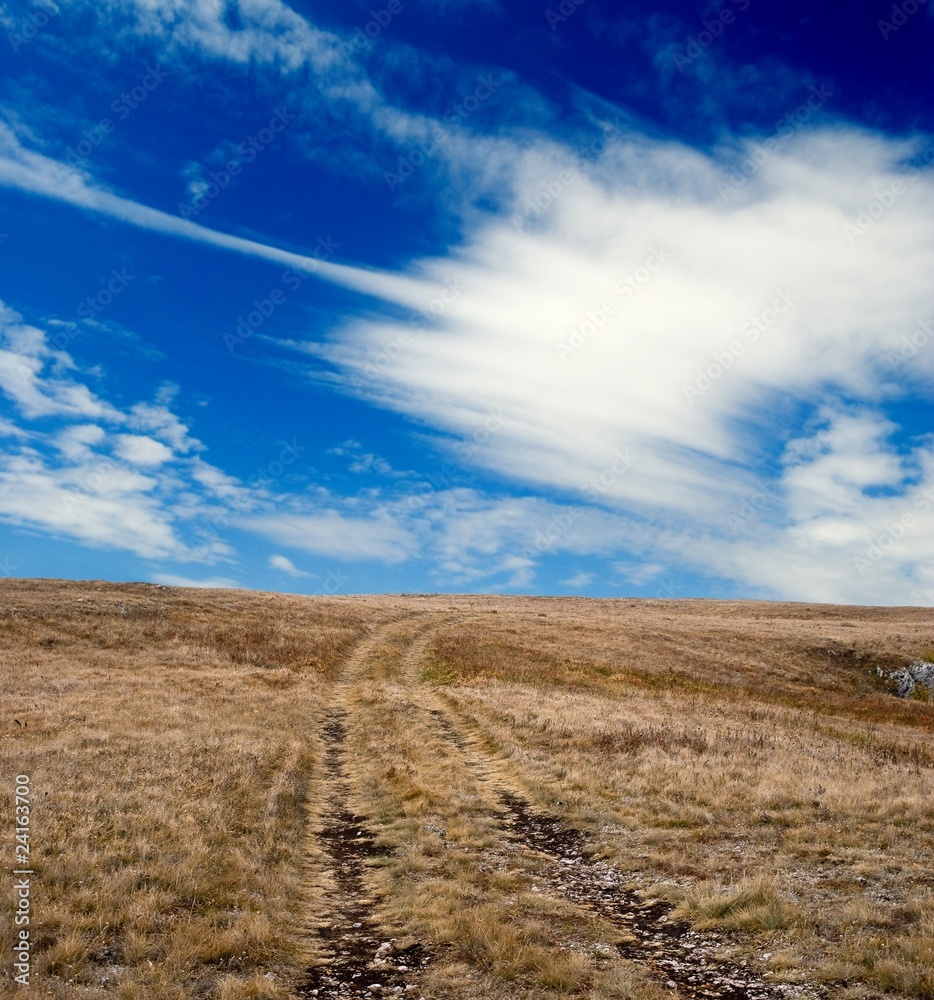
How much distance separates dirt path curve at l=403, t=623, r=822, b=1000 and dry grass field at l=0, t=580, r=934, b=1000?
53 mm

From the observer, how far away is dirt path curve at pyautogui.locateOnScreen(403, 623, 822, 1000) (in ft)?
26.0

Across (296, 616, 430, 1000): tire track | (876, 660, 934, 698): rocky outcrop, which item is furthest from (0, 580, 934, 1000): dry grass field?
(876, 660, 934, 698): rocky outcrop

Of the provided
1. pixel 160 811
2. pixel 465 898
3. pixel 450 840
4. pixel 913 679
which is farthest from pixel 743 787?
pixel 913 679

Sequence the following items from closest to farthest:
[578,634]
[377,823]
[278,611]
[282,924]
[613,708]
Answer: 1. [282,924]
2. [377,823]
3. [613,708]
4. [278,611]
5. [578,634]

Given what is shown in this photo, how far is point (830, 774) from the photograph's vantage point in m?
17.3

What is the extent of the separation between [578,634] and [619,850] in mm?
41247

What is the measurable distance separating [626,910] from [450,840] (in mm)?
4024

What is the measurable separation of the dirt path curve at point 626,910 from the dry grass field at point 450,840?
5cm

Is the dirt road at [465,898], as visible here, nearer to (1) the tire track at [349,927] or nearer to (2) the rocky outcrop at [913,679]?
(1) the tire track at [349,927]

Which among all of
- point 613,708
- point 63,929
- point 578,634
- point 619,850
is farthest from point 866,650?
point 63,929

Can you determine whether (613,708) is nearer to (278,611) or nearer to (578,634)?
(578,634)

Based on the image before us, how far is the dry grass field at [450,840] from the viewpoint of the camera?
811 centimetres

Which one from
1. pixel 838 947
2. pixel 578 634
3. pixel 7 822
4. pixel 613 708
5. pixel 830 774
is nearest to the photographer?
pixel 838 947

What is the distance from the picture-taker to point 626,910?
A: 401 inches
